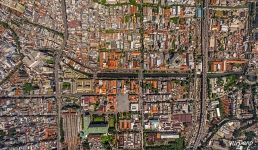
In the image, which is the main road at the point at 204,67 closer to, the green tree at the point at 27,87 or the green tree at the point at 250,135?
the green tree at the point at 250,135

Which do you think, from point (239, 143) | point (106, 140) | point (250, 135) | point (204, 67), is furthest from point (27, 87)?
point (250, 135)

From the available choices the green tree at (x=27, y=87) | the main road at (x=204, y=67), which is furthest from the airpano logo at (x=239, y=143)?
the green tree at (x=27, y=87)

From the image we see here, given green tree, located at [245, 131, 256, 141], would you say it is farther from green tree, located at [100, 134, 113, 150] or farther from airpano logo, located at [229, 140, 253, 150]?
green tree, located at [100, 134, 113, 150]

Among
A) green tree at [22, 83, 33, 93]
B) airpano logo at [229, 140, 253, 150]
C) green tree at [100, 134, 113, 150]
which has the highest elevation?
green tree at [22, 83, 33, 93]

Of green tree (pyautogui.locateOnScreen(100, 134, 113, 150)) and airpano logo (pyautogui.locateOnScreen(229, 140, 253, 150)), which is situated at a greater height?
green tree (pyautogui.locateOnScreen(100, 134, 113, 150))

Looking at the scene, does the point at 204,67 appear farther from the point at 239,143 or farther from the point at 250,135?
the point at 239,143

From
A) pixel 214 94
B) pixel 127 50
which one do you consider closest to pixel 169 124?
pixel 214 94

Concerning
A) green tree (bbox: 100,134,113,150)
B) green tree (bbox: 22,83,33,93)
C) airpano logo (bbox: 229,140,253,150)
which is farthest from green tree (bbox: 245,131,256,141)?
green tree (bbox: 22,83,33,93)

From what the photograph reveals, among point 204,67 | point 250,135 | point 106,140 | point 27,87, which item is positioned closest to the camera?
point 27,87

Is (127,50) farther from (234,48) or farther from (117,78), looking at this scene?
(234,48)

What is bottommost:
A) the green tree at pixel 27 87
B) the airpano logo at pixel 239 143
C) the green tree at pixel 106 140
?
the airpano logo at pixel 239 143

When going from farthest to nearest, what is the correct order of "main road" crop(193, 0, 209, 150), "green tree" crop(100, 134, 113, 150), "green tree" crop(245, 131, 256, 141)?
"green tree" crop(245, 131, 256, 141)
"main road" crop(193, 0, 209, 150)
"green tree" crop(100, 134, 113, 150)
